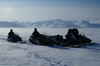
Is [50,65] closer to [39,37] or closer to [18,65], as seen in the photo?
[18,65]

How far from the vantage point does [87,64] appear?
13359 millimetres

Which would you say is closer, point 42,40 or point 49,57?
point 49,57

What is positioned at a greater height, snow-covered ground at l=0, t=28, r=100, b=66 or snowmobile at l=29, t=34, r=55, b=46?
snowmobile at l=29, t=34, r=55, b=46

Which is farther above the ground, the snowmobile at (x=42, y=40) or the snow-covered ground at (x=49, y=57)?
the snowmobile at (x=42, y=40)

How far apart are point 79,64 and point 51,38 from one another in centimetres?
1797

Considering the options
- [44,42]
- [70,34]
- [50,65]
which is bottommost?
[50,65]

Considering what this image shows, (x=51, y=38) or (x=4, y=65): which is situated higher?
(x=51, y=38)

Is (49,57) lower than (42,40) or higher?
lower

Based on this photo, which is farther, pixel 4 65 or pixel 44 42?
pixel 44 42

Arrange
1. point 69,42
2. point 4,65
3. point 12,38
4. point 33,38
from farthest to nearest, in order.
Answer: point 12,38, point 33,38, point 69,42, point 4,65

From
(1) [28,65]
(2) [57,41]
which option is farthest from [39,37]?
(1) [28,65]

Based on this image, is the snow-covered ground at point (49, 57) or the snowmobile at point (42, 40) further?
the snowmobile at point (42, 40)

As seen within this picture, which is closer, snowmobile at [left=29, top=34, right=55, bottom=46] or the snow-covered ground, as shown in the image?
the snow-covered ground

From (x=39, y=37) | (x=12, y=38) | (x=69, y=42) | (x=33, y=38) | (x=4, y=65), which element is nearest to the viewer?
(x=4, y=65)
